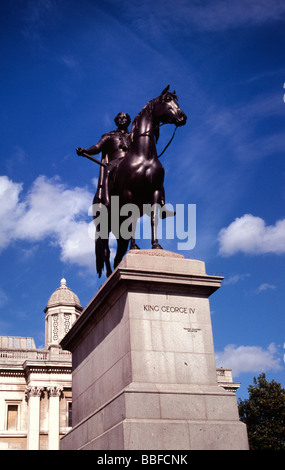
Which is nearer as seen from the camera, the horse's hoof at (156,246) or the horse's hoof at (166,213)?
the horse's hoof at (156,246)

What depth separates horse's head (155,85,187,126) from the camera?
11742 millimetres

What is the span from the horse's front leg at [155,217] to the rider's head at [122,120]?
3.26 m

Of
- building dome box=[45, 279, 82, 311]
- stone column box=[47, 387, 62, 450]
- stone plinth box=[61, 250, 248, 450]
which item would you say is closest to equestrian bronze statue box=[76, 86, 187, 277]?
stone plinth box=[61, 250, 248, 450]

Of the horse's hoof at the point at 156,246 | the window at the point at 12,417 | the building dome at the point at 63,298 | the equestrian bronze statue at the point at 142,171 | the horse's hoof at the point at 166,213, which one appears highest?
the building dome at the point at 63,298

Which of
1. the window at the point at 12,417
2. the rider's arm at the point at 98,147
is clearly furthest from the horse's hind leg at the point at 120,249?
the window at the point at 12,417

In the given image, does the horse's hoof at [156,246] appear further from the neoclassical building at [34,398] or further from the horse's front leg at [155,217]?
the neoclassical building at [34,398]

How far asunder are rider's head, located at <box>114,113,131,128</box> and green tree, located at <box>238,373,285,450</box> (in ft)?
132

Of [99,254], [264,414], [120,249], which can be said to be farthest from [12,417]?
[120,249]

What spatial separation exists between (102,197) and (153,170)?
72.3 inches

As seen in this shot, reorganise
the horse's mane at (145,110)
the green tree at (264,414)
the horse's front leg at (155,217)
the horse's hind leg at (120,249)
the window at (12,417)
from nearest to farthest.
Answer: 1. the horse's front leg at (155,217)
2. the horse's mane at (145,110)
3. the horse's hind leg at (120,249)
4. the green tree at (264,414)
5. the window at (12,417)

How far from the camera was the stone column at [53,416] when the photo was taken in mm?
48469

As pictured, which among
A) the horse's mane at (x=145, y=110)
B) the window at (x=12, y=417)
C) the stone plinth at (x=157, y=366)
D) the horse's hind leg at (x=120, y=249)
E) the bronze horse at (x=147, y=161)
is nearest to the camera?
the stone plinth at (x=157, y=366)
